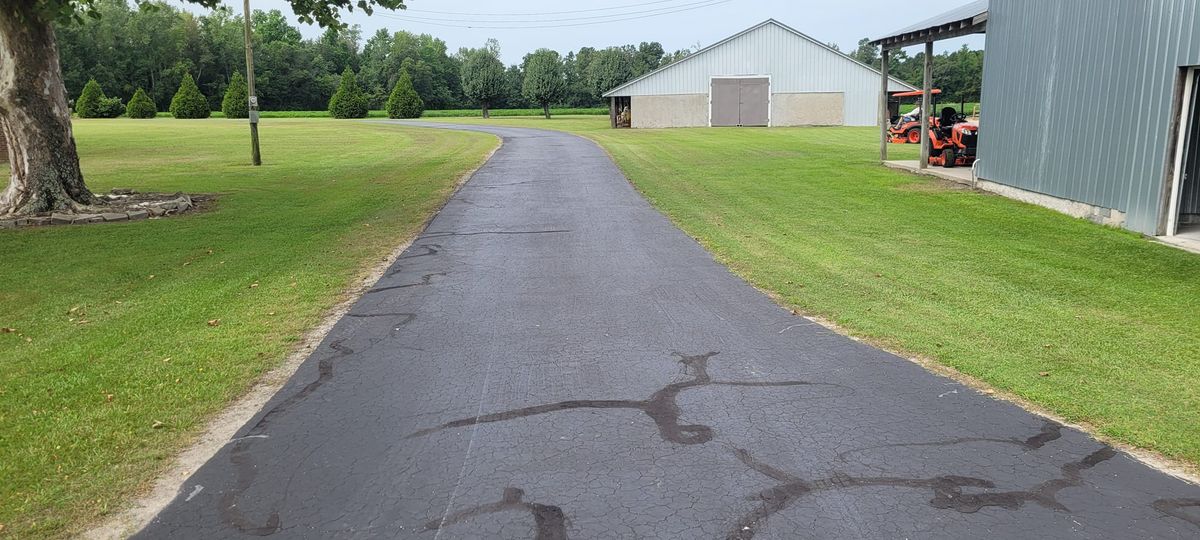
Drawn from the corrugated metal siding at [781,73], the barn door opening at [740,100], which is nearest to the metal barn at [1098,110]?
the barn door opening at [740,100]

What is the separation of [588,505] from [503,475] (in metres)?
0.54

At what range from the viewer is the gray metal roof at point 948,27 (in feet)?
61.7

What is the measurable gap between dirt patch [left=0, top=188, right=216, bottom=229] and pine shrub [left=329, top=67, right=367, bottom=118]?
188 ft

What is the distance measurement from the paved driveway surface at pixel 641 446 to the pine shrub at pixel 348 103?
225ft

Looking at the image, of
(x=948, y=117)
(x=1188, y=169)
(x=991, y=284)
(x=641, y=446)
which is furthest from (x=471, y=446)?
(x=948, y=117)

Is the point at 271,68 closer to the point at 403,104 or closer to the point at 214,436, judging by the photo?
the point at 403,104

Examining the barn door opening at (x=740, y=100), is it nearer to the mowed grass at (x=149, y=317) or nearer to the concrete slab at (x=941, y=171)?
the concrete slab at (x=941, y=171)

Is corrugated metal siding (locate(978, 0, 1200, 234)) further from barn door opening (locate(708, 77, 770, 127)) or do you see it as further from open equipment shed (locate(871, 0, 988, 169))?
barn door opening (locate(708, 77, 770, 127))

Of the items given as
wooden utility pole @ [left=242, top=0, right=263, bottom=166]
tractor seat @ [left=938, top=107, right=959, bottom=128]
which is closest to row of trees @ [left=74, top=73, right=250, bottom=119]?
wooden utility pole @ [left=242, top=0, right=263, bottom=166]

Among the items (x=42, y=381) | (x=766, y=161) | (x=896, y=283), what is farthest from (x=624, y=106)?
(x=42, y=381)

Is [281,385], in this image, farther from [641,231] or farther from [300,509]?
[641,231]

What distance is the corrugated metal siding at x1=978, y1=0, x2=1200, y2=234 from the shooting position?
11797mm

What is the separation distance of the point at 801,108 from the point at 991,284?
155 ft

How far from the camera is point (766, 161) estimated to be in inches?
1016
